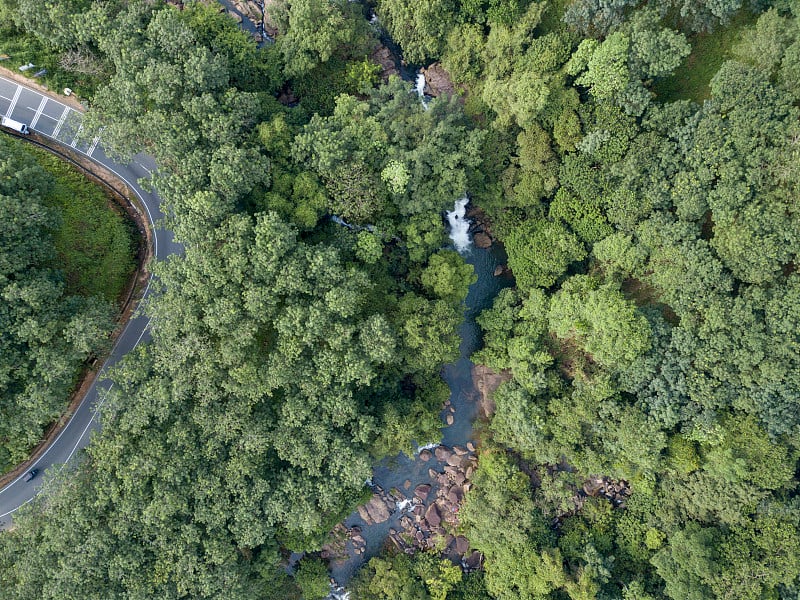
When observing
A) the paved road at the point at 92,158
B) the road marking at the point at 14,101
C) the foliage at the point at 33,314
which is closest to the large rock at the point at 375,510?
the paved road at the point at 92,158

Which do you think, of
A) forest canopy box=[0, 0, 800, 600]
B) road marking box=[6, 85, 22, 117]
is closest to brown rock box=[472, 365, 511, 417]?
forest canopy box=[0, 0, 800, 600]

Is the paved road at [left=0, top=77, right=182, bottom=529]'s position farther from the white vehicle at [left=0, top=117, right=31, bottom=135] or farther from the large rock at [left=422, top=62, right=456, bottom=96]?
the large rock at [left=422, top=62, right=456, bottom=96]

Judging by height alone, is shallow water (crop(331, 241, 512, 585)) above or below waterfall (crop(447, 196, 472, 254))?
below

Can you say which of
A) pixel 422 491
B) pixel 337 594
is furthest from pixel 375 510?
pixel 337 594

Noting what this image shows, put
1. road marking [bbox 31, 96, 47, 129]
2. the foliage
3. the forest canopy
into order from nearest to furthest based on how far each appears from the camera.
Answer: the foliage → the forest canopy → road marking [bbox 31, 96, 47, 129]

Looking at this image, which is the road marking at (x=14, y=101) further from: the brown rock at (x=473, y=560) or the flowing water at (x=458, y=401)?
the brown rock at (x=473, y=560)

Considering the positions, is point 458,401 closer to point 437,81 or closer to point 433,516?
point 433,516

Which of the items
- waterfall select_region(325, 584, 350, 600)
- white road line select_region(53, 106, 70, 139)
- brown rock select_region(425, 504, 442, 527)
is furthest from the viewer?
brown rock select_region(425, 504, 442, 527)
